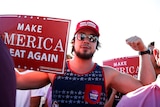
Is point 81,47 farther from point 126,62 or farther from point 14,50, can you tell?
point 126,62

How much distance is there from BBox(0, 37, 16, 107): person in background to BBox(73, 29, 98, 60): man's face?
77.8 inches

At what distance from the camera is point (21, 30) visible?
2.80 metres

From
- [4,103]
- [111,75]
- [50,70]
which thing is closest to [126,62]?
[111,75]

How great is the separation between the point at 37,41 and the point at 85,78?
0.67 m

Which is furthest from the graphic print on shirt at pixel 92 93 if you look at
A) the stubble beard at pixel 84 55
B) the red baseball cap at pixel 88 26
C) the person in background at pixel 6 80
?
the person in background at pixel 6 80

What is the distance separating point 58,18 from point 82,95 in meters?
0.82

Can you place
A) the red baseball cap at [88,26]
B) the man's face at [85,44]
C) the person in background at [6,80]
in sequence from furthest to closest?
the red baseball cap at [88,26]
the man's face at [85,44]
the person in background at [6,80]

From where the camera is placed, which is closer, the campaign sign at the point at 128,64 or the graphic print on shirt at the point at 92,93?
the graphic print on shirt at the point at 92,93

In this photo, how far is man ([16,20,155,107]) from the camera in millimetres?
2955

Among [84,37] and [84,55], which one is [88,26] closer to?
[84,37]

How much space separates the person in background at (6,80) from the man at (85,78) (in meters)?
1.80

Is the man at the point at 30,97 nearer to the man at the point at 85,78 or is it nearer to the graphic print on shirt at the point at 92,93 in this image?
the man at the point at 85,78

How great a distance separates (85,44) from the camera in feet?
10.2

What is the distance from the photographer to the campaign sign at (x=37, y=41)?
2689mm
